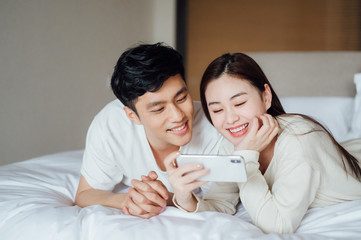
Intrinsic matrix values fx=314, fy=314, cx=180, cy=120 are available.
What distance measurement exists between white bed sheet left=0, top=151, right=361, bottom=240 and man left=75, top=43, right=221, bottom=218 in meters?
0.12

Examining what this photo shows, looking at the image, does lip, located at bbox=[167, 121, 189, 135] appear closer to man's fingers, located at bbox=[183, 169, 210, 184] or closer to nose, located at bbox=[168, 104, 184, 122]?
nose, located at bbox=[168, 104, 184, 122]

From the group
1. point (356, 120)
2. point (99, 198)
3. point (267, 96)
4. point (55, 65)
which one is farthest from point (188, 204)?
point (55, 65)

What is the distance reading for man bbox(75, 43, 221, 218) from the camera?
1.27 metres

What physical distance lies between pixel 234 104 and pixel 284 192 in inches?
15.5

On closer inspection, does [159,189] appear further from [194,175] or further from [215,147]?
[215,147]

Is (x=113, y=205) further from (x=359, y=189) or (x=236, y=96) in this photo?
→ (x=359, y=189)

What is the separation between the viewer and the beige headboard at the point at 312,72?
264 centimetres

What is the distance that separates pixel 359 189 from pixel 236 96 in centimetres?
63

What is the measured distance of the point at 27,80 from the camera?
8.53 ft

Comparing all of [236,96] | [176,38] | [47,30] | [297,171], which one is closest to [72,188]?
[236,96]

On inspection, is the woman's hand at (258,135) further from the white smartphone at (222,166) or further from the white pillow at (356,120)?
the white pillow at (356,120)

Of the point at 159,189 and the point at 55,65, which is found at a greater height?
the point at 55,65

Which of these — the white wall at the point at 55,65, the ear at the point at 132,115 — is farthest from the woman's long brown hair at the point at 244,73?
the white wall at the point at 55,65

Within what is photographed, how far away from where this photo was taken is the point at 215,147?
66.3 inches
